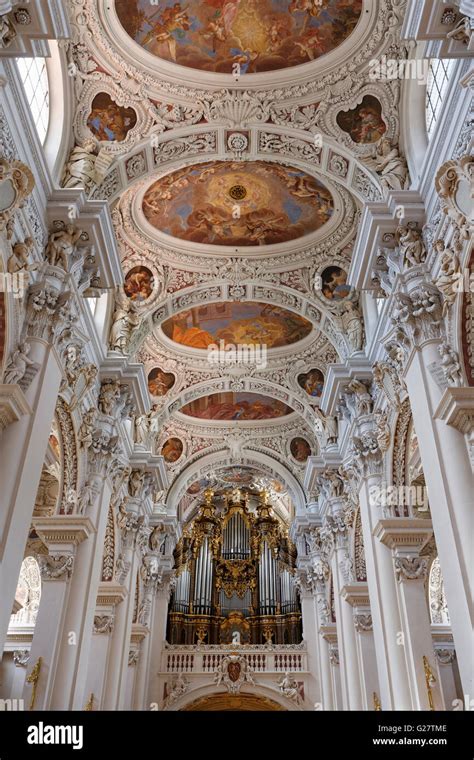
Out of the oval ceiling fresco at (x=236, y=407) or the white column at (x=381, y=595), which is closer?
the white column at (x=381, y=595)

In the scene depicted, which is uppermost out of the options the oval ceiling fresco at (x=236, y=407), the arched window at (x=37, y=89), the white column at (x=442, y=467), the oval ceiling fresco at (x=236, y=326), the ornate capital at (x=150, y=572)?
the oval ceiling fresco at (x=236, y=407)

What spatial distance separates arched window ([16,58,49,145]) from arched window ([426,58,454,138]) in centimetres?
674

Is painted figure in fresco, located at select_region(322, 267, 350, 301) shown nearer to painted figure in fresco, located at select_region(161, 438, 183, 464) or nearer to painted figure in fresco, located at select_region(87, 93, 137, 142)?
painted figure in fresco, located at select_region(87, 93, 137, 142)

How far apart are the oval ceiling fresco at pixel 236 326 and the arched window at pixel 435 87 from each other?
27.7 feet

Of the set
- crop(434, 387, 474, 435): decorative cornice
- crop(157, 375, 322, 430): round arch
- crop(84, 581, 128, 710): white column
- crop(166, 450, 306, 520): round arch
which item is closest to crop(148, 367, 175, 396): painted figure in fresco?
crop(157, 375, 322, 430): round arch

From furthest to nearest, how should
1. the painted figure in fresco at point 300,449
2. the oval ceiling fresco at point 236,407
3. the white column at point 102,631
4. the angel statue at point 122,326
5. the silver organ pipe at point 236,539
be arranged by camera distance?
the silver organ pipe at point 236,539, the painted figure in fresco at point 300,449, the oval ceiling fresco at point 236,407, the angel statue at point 122,326, the white column at point 102,631

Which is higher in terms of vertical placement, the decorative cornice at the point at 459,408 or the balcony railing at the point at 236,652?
the balcony railing at the point at 236,652

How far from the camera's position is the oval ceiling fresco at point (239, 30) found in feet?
39.8

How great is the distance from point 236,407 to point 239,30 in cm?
1503

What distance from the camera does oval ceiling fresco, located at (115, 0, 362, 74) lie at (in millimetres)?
12117

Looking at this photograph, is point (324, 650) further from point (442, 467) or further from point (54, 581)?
point (442, 467)

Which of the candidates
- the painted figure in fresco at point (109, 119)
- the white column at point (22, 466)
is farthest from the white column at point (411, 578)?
the painted figure in fresco at point (109, 119)

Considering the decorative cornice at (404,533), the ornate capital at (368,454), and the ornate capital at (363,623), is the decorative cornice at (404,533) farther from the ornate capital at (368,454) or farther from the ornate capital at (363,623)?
the ornate capital at (363,623)

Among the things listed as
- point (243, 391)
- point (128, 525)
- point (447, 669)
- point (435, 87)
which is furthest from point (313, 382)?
point (435, 87)
